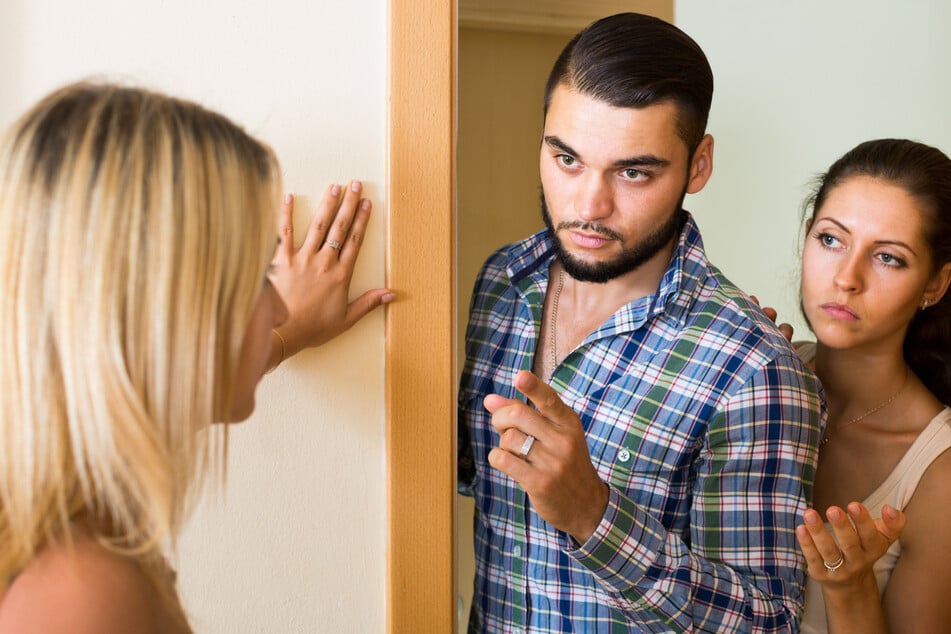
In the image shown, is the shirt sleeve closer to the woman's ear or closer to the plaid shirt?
the plaid shirt

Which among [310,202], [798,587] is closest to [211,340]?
[310,202]

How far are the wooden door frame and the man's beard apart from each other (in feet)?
0.46

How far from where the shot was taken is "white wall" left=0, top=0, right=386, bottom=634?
3.17 feet

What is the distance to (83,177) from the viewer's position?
1.92ft

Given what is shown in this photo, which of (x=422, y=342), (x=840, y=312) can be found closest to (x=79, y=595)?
(x=422, y=342)

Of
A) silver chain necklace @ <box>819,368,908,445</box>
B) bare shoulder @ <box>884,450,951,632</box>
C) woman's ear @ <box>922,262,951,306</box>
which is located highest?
woman's ear @ <box>922,262,951,306</box>

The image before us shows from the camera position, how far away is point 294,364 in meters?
1.04

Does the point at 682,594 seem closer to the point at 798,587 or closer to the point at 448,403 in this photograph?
the point at 798,587

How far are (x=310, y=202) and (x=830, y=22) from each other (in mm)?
781

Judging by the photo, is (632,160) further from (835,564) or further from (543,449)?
(835,564)

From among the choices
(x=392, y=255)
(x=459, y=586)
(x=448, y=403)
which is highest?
(x=392, y=255)

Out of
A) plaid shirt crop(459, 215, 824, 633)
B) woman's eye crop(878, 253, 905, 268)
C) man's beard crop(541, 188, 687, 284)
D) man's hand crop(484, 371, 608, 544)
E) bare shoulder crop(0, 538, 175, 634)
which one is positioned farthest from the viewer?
woman's eye crop(878, 253, 905, 268)

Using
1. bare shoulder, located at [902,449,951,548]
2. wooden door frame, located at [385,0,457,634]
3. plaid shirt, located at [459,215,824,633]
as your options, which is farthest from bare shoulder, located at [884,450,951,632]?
wooden door frame, located at [385,0,457,634]

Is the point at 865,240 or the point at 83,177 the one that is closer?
the point at 83,177
